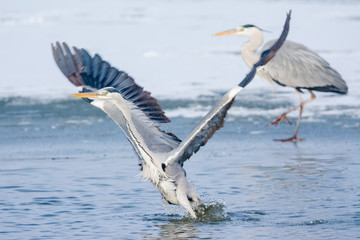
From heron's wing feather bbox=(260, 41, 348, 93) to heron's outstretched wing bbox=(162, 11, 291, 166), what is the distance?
4.51m

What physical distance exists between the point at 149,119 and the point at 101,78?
642 millimetres

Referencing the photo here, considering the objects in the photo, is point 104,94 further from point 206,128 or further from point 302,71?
point 302,71

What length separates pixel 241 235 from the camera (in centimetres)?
537

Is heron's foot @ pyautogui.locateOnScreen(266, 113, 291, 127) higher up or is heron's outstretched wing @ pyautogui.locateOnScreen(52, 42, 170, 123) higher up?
heron's outstretched wing @ pyautogui.locateOnScreen(52, 42, 170, 123)

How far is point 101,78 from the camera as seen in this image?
23.1ft

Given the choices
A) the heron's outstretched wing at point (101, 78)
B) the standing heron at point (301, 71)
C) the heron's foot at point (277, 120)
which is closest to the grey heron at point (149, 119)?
the heron's outstretched wing at point (101, 78)

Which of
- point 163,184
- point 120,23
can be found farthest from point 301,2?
point 163,184

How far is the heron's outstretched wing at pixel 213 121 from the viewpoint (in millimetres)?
5724

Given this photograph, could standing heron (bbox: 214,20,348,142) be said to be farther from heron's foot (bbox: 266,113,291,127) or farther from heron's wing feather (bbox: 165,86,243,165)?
heron's wing feather (bbox: 165,86,243,165)

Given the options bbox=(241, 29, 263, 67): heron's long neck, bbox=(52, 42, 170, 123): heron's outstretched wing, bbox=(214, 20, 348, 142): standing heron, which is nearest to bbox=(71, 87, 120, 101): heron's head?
bbox=(52, 42, 170, 123): heron's outstretched wing

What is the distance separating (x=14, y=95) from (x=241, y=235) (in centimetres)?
729

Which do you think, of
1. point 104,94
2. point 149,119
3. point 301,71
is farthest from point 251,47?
point 104,94

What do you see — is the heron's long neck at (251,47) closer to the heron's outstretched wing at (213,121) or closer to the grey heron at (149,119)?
the grey heron at (149,119)

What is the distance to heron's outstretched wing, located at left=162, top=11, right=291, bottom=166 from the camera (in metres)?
5.72
